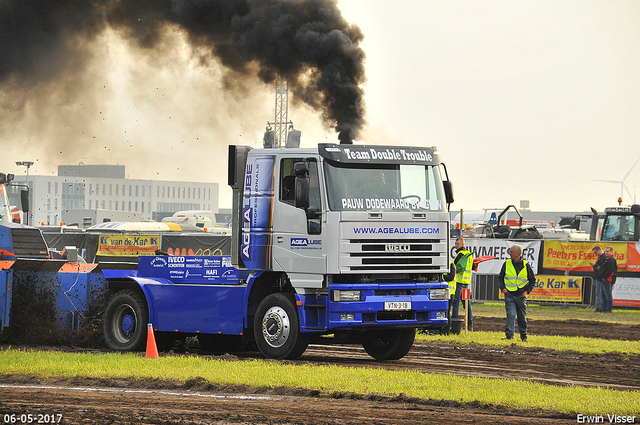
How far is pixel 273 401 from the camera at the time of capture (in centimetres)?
908

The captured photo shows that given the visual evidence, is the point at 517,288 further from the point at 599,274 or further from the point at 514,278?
the point at 599,274

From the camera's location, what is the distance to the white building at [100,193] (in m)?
123

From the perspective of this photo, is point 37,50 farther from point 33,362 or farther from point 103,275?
point 33,362

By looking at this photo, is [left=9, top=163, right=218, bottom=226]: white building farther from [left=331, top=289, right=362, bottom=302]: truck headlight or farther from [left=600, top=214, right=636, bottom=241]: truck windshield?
[left=331, top=289, right=362, bottom=302]: truck headlight

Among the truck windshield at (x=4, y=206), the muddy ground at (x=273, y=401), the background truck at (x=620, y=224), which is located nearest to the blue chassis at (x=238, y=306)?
the muddy ground at (x=273, y=401)

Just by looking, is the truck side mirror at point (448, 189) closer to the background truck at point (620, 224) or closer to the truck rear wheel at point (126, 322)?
the truck rear wheel at point (126, 322)

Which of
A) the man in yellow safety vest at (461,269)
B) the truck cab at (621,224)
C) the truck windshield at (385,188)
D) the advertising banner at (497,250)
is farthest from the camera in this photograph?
the truck cab at (621,224)

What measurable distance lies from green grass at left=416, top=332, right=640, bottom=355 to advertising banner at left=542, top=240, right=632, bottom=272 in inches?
374

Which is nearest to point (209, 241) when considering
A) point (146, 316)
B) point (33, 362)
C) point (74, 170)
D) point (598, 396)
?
point (146, 316)

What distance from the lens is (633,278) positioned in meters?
25.7

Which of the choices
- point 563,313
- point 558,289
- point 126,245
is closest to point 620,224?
point 558,289

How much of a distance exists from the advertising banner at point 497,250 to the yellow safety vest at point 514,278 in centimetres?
1056

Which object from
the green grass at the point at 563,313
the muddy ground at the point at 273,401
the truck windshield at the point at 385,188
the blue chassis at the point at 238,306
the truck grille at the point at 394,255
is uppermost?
the truck windshield at the point at 385,188

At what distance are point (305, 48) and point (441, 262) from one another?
28.8 feet
